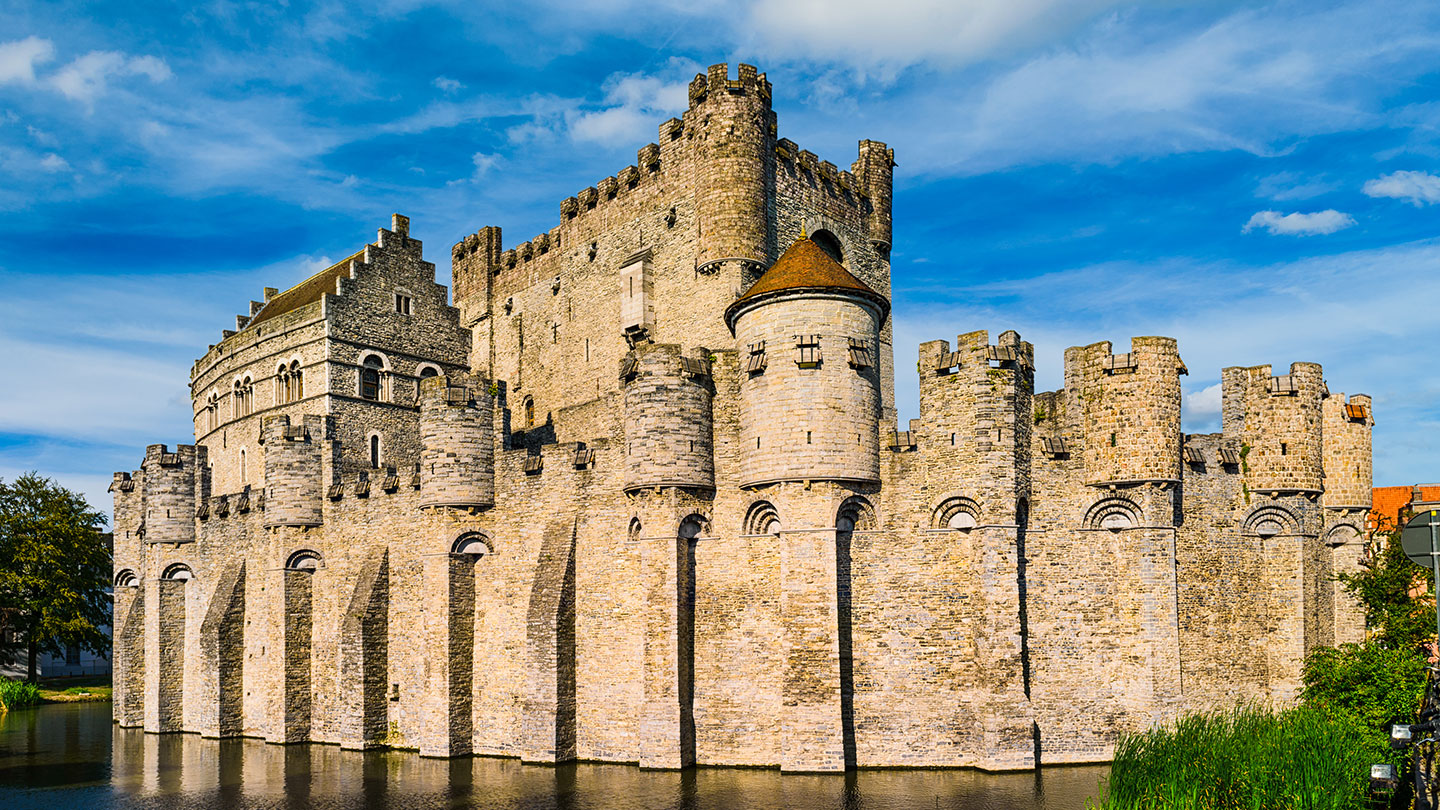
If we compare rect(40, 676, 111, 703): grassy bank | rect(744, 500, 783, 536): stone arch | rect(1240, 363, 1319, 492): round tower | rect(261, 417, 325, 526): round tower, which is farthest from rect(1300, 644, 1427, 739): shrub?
rect(40, 676, 111, 703): grassy bank

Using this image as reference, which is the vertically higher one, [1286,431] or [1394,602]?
[1286,431]

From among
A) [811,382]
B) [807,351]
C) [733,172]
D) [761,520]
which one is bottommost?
[761,520]

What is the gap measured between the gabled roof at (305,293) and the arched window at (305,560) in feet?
38.5

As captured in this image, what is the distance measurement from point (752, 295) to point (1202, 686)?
1369cm

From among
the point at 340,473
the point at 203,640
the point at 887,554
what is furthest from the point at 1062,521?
the point at 203,640

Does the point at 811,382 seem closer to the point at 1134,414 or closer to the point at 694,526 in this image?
the point at 694,526

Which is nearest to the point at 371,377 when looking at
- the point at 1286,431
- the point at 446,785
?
the point at 446,785

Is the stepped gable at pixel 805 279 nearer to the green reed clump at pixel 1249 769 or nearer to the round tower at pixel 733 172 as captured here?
the round tower at pixel 733 172

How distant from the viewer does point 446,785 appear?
932 inches

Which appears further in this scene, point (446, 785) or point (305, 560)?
point (305, 560)

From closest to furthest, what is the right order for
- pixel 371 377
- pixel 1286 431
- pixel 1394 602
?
pixel 1394 602
pixel 1286 431
pixel 371 377

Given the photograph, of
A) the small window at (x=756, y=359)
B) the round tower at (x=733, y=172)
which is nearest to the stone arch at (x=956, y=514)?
the small window at (x=756, y=359)

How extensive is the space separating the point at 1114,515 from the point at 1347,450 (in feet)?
22.0

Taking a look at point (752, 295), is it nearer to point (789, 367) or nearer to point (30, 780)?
point (789, 367)
